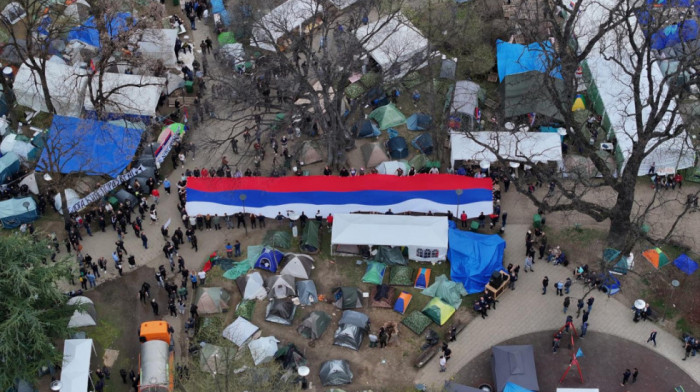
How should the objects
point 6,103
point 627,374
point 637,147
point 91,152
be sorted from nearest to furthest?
point 627,374, point 637,147, point 91,152, point 6,103

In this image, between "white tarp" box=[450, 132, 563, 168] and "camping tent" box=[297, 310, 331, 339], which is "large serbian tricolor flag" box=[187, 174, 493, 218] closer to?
"white tarp" box=[450, 132, 563, 168]

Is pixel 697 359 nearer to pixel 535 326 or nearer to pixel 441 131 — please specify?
pixel 535 326

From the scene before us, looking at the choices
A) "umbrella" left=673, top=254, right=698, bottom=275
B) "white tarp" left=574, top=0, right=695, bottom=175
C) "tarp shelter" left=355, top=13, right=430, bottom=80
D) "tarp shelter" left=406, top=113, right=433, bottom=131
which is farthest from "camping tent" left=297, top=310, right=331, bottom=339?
"white tarp" left=574, top=0, right=695, bottom=175

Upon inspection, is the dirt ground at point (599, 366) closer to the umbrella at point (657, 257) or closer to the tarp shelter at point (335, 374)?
the umbrella at point (657, 257)

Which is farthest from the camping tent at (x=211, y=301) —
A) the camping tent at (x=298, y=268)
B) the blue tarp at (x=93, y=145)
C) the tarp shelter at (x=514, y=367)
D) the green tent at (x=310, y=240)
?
the tarp shelter at (x=514, y=367)

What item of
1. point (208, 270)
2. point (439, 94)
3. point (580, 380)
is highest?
point (439, 94)

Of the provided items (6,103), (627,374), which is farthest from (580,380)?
(6,103)
